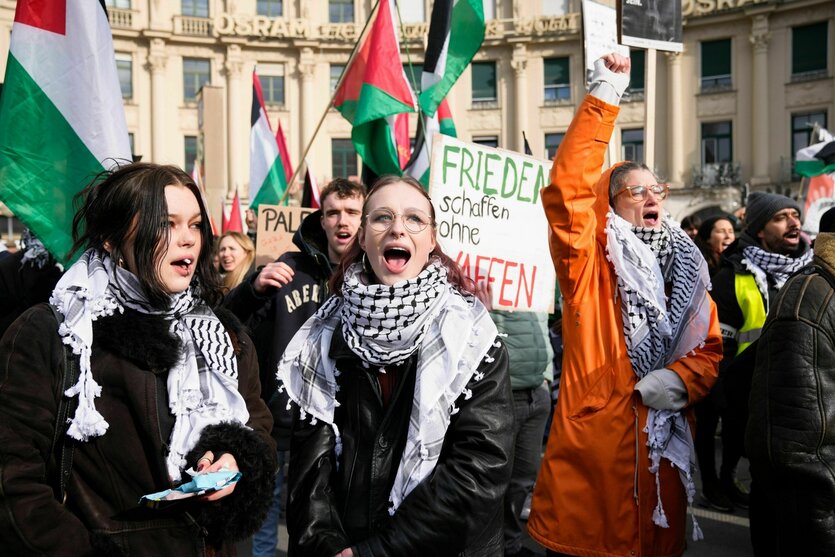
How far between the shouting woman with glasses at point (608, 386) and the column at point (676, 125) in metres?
29.6

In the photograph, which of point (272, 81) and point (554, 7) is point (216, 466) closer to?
point (272, 81)

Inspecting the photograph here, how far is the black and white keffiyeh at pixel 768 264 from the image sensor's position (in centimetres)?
475

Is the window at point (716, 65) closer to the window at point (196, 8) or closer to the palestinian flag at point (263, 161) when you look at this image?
the window at point (196, 8)

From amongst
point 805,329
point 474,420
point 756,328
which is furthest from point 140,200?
point 756,328

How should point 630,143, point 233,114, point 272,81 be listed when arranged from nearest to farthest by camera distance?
point 630,143 → point 233,114 → point 272,81

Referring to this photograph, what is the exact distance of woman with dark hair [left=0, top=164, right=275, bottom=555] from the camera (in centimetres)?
186

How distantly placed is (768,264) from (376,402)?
11.8ft

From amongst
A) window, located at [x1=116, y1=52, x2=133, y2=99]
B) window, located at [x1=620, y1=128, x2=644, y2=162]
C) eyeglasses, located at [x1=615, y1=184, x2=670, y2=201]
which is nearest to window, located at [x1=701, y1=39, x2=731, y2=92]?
window, located at [x1=620, y1=128, x2=644, y2=162]

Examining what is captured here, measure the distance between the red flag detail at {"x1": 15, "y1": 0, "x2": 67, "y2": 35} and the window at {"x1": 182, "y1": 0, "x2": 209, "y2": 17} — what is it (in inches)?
1257

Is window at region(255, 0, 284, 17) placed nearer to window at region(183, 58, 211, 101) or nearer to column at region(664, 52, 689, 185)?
window at region(183, 58, 211, 101)

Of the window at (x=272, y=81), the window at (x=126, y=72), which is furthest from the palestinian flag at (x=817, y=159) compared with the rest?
the window at (x=126, y=72)

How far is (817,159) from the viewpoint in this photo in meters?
8.96

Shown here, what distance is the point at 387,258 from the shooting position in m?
2.30

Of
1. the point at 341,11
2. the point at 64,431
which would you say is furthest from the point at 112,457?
the point at 341,11
